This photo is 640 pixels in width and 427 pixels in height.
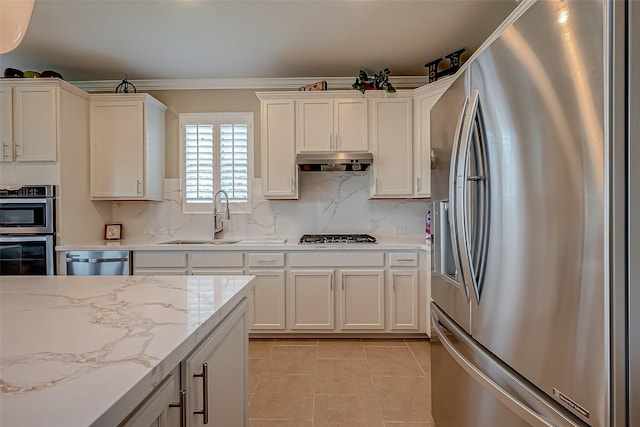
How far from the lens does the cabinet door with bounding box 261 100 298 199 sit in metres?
3.21

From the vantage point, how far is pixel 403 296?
2.96 m

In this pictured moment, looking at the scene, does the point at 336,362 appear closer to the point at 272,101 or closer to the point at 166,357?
the point at 166,357

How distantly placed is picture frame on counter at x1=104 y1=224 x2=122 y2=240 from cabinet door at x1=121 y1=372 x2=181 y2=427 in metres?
3.33

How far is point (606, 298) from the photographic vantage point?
2.12 feet

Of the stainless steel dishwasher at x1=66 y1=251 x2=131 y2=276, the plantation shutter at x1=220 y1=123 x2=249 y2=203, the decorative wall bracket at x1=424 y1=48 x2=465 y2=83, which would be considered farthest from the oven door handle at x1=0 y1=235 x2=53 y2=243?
the decorative wall bracket at x1=424 y1=48 x2=465 y2=83

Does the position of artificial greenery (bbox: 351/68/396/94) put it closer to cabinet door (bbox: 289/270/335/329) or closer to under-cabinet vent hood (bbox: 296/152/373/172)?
under-cabinet vent hood (bbox: 296/152/373/172)

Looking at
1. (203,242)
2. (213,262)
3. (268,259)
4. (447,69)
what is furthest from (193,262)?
(447,69)

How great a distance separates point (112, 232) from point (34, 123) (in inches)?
48.7

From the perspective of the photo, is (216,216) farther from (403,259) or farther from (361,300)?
(403,259)

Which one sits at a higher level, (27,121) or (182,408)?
(27,121)

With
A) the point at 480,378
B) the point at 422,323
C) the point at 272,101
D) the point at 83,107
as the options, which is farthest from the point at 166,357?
the point at 83,107

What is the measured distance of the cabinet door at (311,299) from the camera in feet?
9.71

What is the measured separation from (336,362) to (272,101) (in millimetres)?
2494

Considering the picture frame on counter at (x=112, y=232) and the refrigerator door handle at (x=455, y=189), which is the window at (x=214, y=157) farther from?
the refrigerator door handle at (x=455, y=189)
